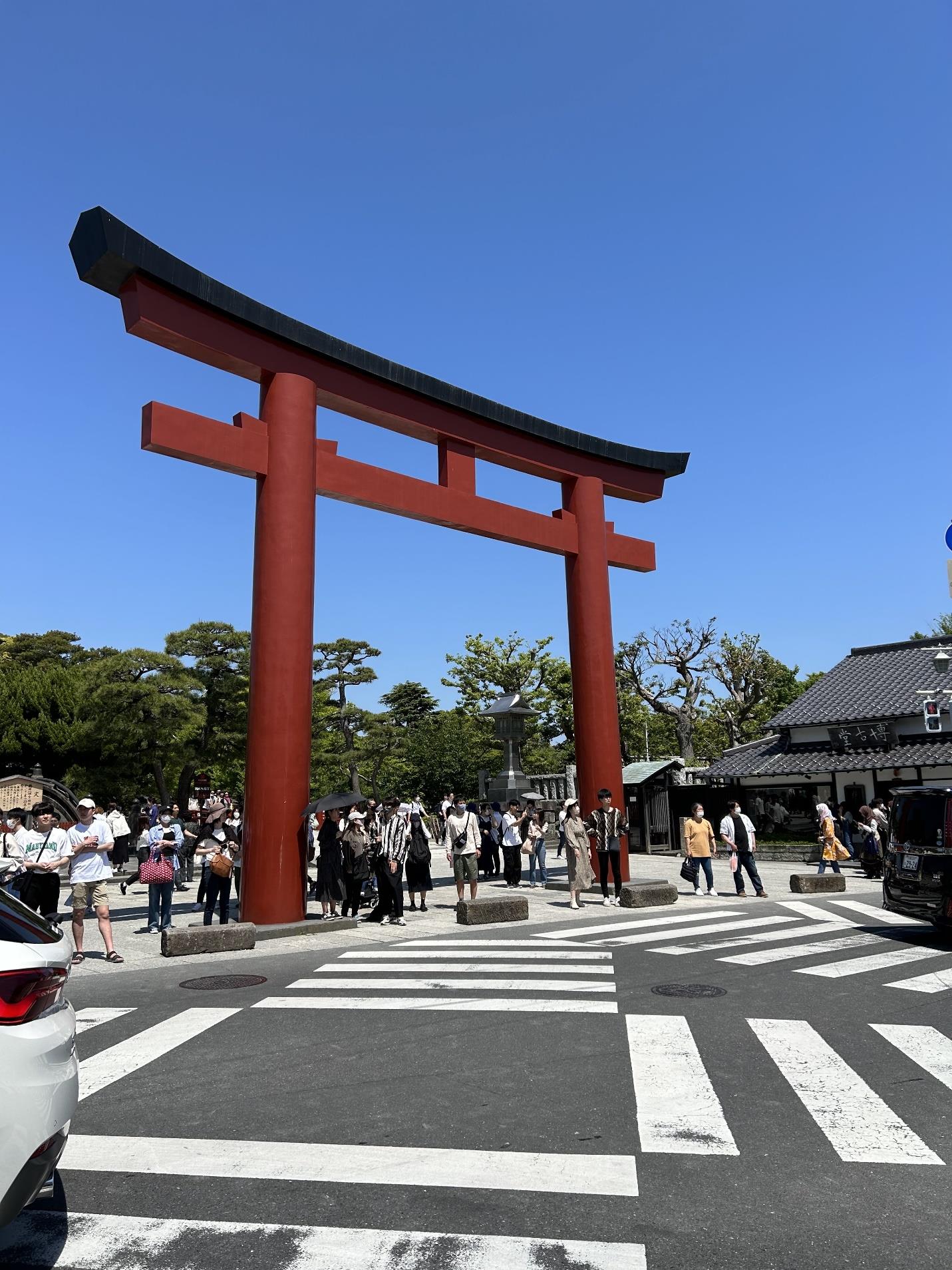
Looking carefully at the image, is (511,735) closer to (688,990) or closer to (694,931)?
(694,931)

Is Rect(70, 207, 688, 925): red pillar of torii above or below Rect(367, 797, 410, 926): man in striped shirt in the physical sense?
above

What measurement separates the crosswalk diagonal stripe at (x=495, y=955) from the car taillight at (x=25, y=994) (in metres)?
7.10

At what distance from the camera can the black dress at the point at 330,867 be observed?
13.6 m

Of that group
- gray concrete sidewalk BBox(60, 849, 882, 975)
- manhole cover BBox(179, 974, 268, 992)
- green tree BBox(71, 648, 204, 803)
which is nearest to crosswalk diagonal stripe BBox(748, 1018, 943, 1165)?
manhole cover BBox(179, 974, 268, 992)

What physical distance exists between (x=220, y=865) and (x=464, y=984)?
16.6 ft

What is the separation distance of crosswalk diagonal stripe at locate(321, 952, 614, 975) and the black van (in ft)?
12.8

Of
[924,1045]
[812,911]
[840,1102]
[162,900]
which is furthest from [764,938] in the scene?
[162,900]

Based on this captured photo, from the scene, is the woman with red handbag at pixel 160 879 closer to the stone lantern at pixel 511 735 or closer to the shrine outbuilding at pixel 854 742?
the stone lantern at pixel 511 735

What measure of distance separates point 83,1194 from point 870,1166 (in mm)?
3556

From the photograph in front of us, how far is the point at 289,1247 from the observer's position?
336cm

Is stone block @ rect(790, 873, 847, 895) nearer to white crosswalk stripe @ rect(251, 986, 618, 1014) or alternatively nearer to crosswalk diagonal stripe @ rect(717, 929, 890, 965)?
crosswalk diagonal stripe @ rect(717, 929, 890, 965)

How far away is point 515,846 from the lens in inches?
741

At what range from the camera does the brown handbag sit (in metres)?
12.1

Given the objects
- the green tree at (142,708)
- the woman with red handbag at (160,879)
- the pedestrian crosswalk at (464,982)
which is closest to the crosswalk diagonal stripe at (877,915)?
the pedestrian crosswalk at (464,982)
